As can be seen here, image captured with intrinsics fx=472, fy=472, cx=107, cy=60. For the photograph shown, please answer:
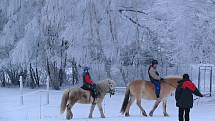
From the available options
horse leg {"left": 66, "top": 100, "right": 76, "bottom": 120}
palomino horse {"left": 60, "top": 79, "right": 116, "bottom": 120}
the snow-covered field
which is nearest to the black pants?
the snow-covered field

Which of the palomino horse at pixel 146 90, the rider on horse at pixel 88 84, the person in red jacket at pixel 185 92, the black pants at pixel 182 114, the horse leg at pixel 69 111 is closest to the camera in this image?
the person in red jacket at pixel 185 92

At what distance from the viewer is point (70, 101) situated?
14789 millimetres

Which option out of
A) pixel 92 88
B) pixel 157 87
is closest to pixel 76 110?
pixel 92 88

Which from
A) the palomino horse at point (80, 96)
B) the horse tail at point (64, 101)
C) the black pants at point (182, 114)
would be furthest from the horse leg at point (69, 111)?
the black pants at point (182, 114)

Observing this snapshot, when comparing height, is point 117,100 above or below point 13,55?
below

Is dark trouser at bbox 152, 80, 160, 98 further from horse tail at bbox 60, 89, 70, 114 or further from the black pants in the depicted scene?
the black pants

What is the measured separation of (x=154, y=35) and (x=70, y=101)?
29.4ft

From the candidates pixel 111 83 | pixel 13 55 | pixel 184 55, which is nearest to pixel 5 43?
pixel 13 55

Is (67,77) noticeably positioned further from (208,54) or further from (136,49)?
(208,54)

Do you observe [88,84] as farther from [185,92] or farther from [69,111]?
[185,92]

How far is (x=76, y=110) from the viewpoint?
18.2 metres

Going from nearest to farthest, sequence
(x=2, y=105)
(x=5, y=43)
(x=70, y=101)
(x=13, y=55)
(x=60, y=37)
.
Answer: (x=70, y=101) < (x=2, y=105) < (x=60, y=37) < (x=13, y=55) < (x=5, y=43)

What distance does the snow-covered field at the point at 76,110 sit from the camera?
1488 cm

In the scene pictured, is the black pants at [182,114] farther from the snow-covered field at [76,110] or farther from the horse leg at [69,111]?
the horse leg at [69,111]
